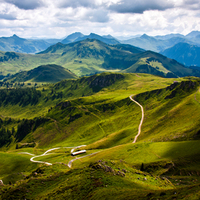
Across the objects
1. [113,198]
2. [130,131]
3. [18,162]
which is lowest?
[18,162]

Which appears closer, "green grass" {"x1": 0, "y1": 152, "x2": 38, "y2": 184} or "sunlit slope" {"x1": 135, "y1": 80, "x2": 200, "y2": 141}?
"sunlit slope" {"x1": 135, "y1": 80, "x2": 200, "y2": 141}

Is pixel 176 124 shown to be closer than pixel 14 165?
Yes

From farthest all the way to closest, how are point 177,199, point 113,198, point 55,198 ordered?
point 55,198
point 113,198
point 177,199

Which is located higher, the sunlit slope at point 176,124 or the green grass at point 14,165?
the sunlit slope at point 176,124

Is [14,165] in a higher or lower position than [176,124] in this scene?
lower

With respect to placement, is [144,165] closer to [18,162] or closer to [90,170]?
[90,170]

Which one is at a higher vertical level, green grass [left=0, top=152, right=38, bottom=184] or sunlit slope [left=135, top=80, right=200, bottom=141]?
sunlit slope [left=135, top=80, right=200, bottom=141]

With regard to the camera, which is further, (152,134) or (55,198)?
(152,134)

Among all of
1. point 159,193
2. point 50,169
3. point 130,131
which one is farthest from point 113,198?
point 130,131

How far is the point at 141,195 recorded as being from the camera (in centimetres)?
4994

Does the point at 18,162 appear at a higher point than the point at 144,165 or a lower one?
lower

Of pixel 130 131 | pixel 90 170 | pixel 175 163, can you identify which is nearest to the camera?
pixel 90 170

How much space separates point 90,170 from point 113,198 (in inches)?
1004

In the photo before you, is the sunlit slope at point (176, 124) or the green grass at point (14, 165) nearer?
the sunlit slope at point (176, 124)
